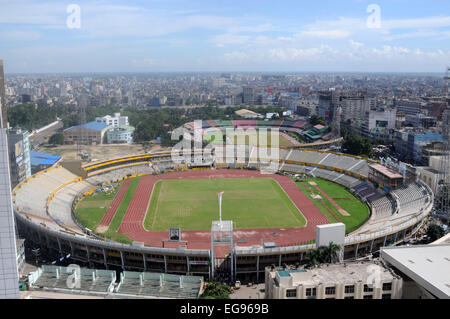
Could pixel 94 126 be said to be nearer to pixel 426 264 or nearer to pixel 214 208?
pixel 214 208

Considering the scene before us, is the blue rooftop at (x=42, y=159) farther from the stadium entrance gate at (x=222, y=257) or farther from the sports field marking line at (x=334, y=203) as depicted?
the stadium entrance gate at (x=222, y=257)

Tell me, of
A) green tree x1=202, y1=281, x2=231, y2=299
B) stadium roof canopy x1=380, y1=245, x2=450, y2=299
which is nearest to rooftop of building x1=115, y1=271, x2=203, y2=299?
green tree x1=202, y1=281, x2=231, y2=299

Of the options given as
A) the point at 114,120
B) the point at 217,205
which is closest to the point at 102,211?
the point at 217,205

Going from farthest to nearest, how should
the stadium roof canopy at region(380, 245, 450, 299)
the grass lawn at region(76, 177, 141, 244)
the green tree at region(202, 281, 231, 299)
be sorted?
the grass lawn at region(76, 177, 141, 244)
the green tree at region(202, 281, 231, 299)
the stadium roof canopy at region(380, 245, 450, 299)

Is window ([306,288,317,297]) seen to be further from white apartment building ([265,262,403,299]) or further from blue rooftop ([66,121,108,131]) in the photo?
blue rooftop ([66,121,108,131])

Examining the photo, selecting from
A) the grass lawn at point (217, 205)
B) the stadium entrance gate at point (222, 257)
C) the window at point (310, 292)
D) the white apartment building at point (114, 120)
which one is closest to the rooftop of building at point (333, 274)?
the window at point (310, 292)
